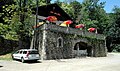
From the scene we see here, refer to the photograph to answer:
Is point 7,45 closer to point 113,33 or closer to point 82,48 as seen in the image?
point 82,48

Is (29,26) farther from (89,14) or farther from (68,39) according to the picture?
(89,14)

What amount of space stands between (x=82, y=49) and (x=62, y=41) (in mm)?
8161

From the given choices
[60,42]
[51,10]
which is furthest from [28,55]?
[51,10]

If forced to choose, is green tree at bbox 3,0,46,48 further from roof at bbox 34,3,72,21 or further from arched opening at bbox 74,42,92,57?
arched opening at bbox 74,42,92,57

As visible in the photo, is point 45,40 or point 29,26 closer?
point 45,40

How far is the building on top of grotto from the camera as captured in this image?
33938 millimetres

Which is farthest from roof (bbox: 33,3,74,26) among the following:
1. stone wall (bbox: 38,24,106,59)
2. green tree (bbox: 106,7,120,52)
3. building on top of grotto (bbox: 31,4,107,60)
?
green tree (bbox: 106,7,120,52)

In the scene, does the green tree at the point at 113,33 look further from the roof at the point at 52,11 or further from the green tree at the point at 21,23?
the green tree at the point at 21,23

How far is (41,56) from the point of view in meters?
33.5

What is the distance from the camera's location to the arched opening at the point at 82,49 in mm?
39850

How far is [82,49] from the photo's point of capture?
43.5m

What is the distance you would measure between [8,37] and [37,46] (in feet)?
14.5

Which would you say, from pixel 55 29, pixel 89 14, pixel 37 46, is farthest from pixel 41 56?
pixel 89 14

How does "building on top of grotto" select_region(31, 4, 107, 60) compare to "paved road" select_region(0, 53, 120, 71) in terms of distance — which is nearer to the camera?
"paved road" select_region(0, 53, 120, 71)
